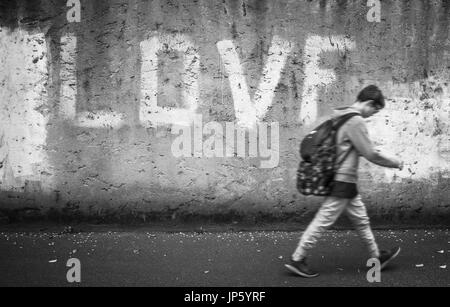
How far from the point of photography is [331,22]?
536cm

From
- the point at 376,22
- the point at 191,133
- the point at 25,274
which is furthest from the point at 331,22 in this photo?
the point at 25,274

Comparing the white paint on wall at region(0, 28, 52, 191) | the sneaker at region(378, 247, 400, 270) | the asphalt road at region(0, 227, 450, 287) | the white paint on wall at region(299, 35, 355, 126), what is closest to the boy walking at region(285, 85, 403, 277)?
the sneaker at region(378, 247, 400, 270)

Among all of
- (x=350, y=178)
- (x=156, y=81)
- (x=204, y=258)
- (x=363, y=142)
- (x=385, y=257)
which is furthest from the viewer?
(x=156, y=81)

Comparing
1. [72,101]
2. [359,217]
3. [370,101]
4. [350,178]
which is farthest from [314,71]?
[72,101]

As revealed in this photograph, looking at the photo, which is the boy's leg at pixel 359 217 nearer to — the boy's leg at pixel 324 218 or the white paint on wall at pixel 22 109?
the boy's leg at pixel 324 218

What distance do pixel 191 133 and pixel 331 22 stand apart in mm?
2043

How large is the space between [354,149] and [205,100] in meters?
2.05

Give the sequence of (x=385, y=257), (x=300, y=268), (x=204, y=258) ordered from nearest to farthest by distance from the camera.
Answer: (x=300, y=268) < (x=385, y=257) < (x=204, y=258)

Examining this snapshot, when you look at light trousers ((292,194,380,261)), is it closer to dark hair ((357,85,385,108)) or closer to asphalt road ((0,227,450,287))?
asphalt road ((0,227,450,287))

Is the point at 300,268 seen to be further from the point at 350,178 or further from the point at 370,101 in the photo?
the point at 370,101

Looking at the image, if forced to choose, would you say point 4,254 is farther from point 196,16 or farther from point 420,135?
point 420,135

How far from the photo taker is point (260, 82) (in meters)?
5.38

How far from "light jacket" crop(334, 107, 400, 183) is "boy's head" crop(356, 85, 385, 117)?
0.11 m

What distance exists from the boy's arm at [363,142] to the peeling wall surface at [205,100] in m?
1.61
